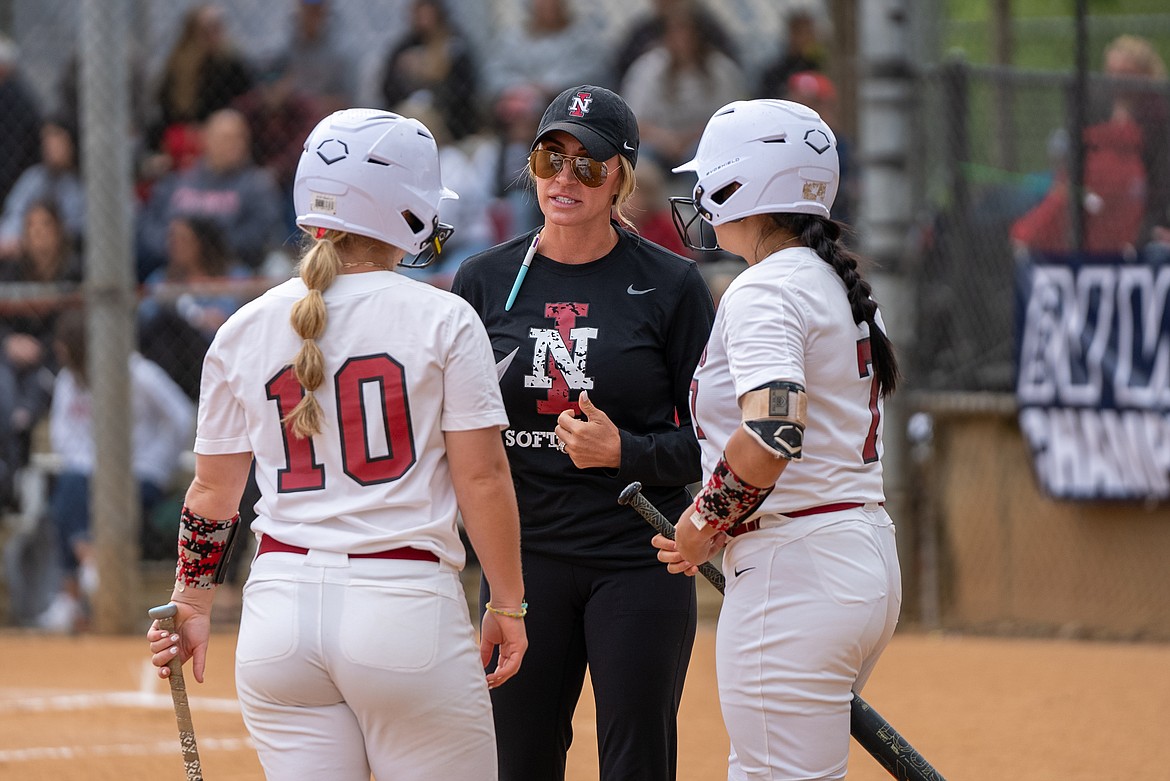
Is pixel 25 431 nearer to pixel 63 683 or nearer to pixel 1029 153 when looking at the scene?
pixel 63 683

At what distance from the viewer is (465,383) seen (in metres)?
3.11

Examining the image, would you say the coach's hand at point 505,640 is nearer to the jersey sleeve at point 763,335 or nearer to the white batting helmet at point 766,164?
the jersey sleeve at point 763,335

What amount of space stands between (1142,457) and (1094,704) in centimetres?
190

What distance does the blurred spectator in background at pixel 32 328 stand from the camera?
10.2 metres

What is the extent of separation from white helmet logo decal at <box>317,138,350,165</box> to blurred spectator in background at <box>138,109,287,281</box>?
7.91m

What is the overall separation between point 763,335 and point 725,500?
348mm

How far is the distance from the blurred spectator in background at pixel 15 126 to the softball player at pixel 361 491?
31.6 feet

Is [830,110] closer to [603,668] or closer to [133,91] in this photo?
[133,91]

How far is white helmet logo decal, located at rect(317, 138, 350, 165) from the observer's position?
10.5 ft

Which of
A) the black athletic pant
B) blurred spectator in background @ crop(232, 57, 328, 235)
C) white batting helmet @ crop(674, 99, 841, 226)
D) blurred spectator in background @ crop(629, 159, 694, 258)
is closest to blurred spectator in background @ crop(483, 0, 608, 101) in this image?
blurred spectator in background @ crop(232, 57, 328, 235)

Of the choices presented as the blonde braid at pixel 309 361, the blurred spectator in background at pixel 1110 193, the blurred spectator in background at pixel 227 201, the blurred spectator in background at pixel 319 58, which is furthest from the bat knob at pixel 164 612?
the blurred spectator in background at pixel 319 58

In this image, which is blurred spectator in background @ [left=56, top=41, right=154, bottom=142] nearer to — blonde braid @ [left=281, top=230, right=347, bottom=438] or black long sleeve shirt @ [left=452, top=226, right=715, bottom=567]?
black long sleeve shirt @ [left=452, top=226, right=715, bottom=567]

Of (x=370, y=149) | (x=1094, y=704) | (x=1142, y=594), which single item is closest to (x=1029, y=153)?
(x=1142, y=594)

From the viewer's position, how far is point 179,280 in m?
10.7
